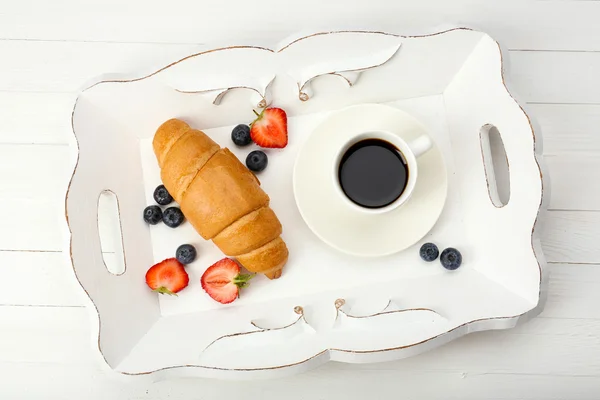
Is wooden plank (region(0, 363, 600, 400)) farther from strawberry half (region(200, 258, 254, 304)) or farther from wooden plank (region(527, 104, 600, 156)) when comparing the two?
wooden plank (region(527, 104, 600, 156))

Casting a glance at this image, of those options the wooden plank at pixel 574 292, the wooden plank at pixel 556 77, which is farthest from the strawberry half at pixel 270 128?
the wooden plank at pixel 574 292

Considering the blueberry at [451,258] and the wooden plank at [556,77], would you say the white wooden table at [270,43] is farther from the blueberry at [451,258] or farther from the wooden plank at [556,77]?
the blueberry at [451,258]

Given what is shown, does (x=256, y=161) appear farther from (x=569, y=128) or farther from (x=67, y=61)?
(x=569, y=128)

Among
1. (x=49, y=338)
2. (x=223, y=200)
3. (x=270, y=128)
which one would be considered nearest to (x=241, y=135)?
(x=270, y=128)

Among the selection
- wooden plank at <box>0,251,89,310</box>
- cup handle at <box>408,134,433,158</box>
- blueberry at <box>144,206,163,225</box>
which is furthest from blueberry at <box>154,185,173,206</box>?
cup handle at <box>408,134,433,158</box>

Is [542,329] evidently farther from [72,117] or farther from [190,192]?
[72,117]

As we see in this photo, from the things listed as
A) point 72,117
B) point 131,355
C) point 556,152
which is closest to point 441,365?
point 556,152

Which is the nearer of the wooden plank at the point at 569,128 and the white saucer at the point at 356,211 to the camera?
the white saucer at the point at 356,211

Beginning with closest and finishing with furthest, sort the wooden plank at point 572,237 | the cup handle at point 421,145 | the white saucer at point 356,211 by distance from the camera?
the cup handle at point 421,145
the white saucer at point 356,211
the wooden plank at point 572,237
